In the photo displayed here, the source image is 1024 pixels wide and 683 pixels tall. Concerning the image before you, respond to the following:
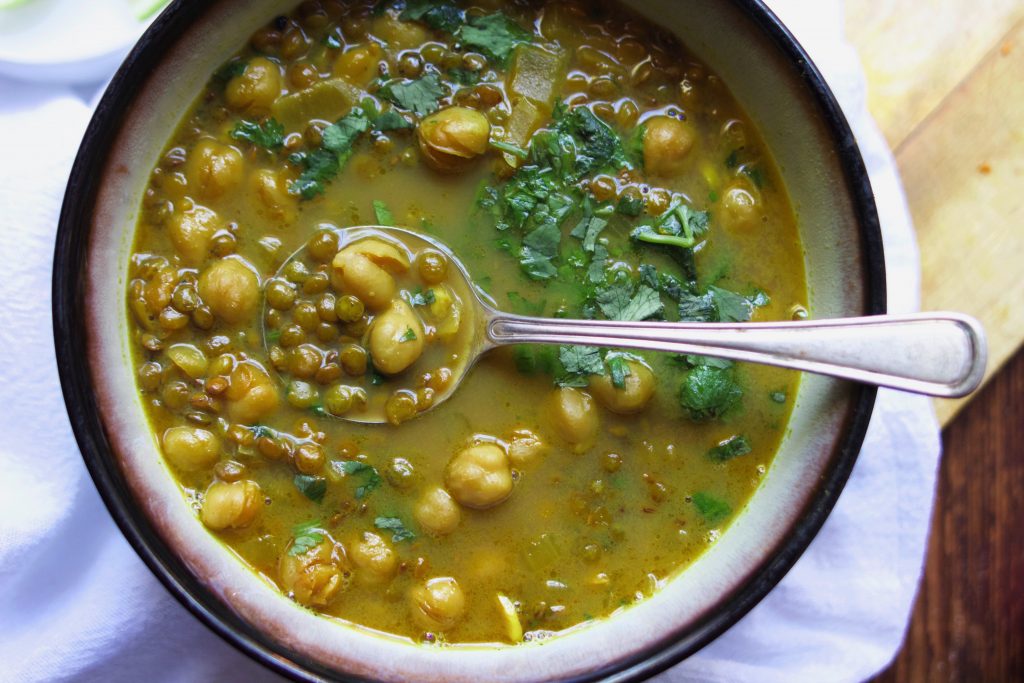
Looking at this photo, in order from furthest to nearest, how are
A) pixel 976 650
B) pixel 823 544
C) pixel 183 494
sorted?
1. pixel 976 650
2. pixel 823 544
3. pixel 183 494

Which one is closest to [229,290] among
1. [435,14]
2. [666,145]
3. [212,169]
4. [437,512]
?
[212,169]

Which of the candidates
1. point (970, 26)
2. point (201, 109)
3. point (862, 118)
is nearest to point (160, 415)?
point (201, 109)

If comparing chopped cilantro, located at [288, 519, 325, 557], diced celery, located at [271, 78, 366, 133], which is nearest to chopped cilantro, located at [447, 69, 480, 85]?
diced celery, located at [271, 78, 366, 133]

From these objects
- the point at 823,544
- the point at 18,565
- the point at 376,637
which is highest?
the point at 823,544

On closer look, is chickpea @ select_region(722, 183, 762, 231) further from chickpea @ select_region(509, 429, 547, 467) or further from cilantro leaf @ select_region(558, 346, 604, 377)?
chickpea @ select_region(509, 429, 547, 467)

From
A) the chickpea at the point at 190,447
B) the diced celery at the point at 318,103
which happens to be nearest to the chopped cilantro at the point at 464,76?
the diced celery at the point at 318,103

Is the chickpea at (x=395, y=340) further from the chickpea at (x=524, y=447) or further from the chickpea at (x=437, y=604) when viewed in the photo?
the chickpea at (x=437, y=604)

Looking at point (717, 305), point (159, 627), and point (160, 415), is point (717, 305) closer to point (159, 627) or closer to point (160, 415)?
point (160, 415)
